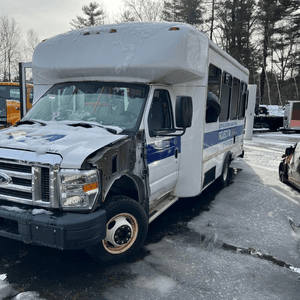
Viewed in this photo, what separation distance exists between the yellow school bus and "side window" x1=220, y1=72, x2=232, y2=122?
24.8 ft

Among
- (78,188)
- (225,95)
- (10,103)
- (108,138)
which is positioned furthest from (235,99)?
(10,103)

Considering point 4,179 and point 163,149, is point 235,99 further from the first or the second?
point 4,179

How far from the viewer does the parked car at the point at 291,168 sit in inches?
286

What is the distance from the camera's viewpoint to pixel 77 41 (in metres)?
4.53

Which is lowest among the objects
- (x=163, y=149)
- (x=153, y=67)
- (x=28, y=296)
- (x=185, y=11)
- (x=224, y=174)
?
(x=28, y=296)

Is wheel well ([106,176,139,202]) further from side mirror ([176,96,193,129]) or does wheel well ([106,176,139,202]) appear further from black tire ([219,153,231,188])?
black tire ([219,153,231,188])

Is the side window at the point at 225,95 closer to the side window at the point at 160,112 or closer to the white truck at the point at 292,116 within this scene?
the side window at the point at 160,112

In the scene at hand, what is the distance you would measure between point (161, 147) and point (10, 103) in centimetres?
916

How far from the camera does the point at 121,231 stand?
377 cm

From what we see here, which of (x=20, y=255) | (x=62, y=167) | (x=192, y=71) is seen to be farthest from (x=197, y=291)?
(x=192, y=71)

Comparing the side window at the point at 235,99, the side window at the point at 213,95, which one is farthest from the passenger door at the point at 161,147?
the side window at the point at 235,99

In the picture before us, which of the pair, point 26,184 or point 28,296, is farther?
point 26,184

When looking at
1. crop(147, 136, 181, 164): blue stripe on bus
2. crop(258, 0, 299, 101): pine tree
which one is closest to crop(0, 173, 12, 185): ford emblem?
crop(147, 136, 181, 164): blue stripe on bus

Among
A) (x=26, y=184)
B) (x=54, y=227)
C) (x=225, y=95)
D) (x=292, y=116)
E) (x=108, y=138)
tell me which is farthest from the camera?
(x=292, y=116)
